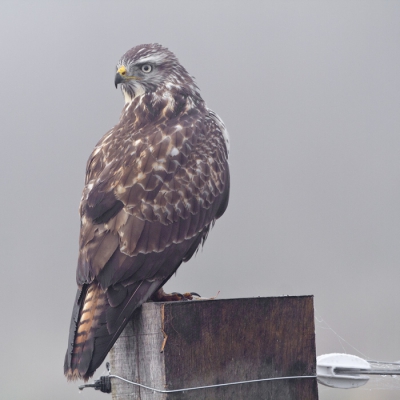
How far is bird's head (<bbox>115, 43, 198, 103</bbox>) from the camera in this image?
509cm

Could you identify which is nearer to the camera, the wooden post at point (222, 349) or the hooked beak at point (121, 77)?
the wooden post at point (222, 349)

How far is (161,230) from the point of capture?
13.5 feet

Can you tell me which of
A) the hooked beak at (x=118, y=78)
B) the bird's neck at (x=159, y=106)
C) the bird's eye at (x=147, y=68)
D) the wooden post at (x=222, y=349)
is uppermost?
the bird's eye at (x=147, y=68)

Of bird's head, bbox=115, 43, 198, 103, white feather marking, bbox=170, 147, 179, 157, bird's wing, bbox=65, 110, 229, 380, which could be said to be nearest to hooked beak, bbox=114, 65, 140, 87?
bird's head, bbox=115, 43, 198, 103

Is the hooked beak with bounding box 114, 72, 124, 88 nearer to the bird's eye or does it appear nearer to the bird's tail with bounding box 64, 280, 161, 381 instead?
the bird's eye

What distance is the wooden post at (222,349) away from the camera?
2.93 metres

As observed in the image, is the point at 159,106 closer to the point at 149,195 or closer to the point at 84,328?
the point at 149,195

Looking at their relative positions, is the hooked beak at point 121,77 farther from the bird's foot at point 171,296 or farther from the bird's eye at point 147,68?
the bird's foot at point 171,296

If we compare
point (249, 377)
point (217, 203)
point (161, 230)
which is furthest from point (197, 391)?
point (217, 203)

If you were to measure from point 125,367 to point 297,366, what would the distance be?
0.91 meters

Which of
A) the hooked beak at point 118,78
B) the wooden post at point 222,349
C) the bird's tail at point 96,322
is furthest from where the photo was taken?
the hooked beak at point 118,78

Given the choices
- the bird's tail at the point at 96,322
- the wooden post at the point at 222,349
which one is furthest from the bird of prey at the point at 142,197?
the wooden post at the point at 222,349

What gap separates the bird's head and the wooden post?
2.31m

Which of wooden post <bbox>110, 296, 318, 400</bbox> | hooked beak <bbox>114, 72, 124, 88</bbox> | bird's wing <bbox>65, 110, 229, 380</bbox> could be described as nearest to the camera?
wooden post <bbox>110, 296, 318, 400</bbox>
